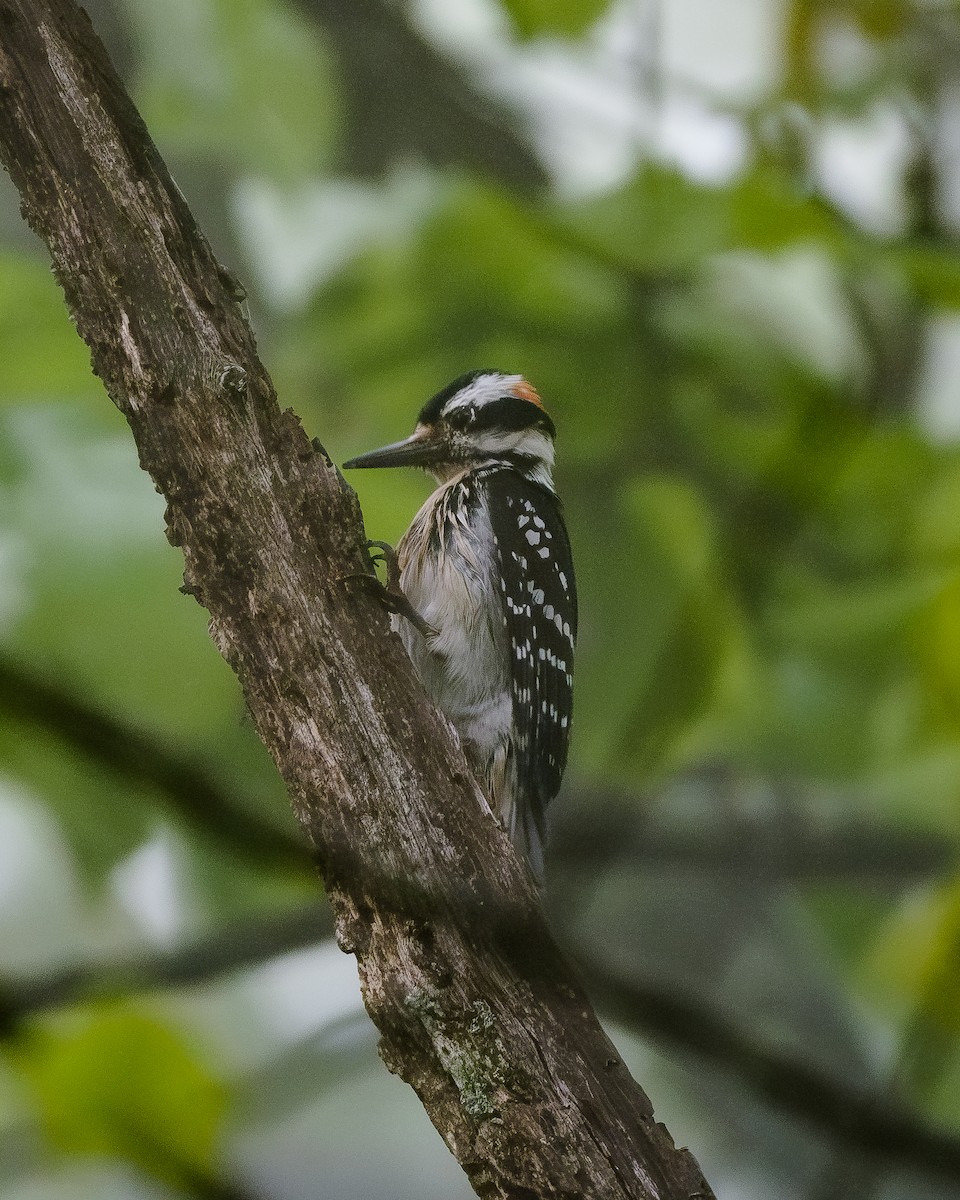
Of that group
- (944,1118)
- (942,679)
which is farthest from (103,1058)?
(944,1118)

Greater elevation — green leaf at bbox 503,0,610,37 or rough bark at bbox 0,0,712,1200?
green leaf at bbox 503,0,610,37

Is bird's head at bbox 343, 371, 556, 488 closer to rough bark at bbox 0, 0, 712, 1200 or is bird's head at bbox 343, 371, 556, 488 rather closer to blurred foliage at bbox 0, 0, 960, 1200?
blurred foliage at bbox 0, 0, 960, 1200

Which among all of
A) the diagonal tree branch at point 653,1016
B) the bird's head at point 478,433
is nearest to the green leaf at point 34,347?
the bird's head at point 478,433

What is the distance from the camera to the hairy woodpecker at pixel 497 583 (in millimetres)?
1385

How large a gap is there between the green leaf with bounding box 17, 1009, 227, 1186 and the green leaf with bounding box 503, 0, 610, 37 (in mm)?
1279

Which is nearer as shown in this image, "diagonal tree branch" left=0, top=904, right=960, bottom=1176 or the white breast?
"diagonal tree branch" left=0, top=904, right=960, bottom=1176

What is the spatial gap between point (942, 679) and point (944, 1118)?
28.2 inches

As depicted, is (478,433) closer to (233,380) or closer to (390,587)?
(390,587)

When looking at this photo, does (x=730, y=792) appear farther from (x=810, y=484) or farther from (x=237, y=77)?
(x=237, y=77)

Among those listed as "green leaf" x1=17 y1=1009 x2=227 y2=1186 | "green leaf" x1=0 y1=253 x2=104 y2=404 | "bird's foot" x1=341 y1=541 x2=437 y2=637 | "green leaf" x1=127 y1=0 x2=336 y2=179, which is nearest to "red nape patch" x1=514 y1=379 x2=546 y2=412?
"bird's foot" x1=341 y1=541 x2=437 y2=637

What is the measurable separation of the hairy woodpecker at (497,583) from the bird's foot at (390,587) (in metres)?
0.01

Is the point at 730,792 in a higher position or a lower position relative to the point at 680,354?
lower

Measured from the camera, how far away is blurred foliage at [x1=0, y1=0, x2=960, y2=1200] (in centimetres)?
132

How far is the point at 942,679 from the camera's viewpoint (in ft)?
5.27
